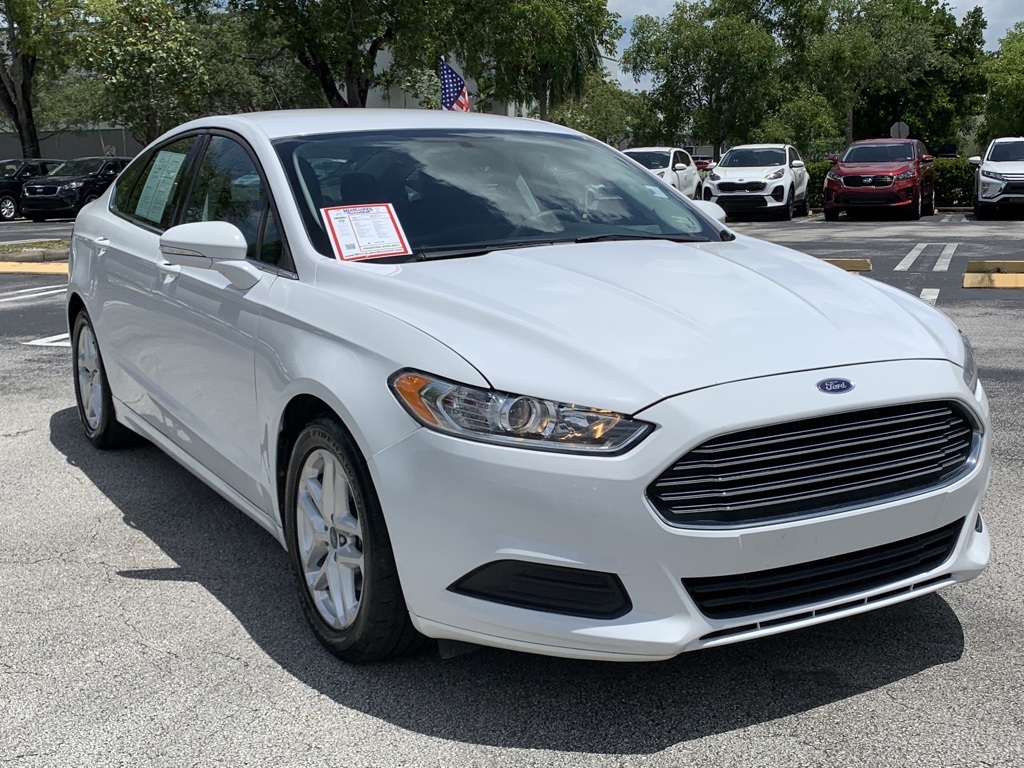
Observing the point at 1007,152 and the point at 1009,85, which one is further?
the point at 1009,85

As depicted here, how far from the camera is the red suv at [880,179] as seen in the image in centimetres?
2292

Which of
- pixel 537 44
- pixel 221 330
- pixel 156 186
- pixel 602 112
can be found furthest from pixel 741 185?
pixel 602 112

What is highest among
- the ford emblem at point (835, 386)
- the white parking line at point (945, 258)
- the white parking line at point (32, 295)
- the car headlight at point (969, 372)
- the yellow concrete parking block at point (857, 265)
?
the ford emblem at point (835, 386)

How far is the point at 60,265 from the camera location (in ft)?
54.5

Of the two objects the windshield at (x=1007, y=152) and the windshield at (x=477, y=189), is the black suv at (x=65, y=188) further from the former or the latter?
the windshield at (x=477, y=189)

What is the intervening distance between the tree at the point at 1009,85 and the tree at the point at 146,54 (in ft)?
101

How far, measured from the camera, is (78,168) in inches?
1222

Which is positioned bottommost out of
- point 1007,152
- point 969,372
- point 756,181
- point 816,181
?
point 816,181

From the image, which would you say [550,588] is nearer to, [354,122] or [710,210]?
[354,122]

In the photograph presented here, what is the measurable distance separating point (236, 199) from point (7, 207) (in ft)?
99.5

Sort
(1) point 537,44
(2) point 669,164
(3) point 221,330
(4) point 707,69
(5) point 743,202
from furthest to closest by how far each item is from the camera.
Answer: (4) point 707,69
(1) point 537,44
(2) point 669,164
(5) point 743,202
(3) point 221,330

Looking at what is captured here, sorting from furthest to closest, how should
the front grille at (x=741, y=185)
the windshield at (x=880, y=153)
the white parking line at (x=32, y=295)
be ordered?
the windshield at (x=880, y=153), the front grille at (x=741, y=185), the white parking line at (x=32, y=295)

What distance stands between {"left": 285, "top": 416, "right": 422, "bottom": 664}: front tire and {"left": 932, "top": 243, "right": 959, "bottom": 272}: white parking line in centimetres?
1088

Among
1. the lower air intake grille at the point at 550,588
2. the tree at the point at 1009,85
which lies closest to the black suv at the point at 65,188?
the lower air intake grille at the point at 550,588
